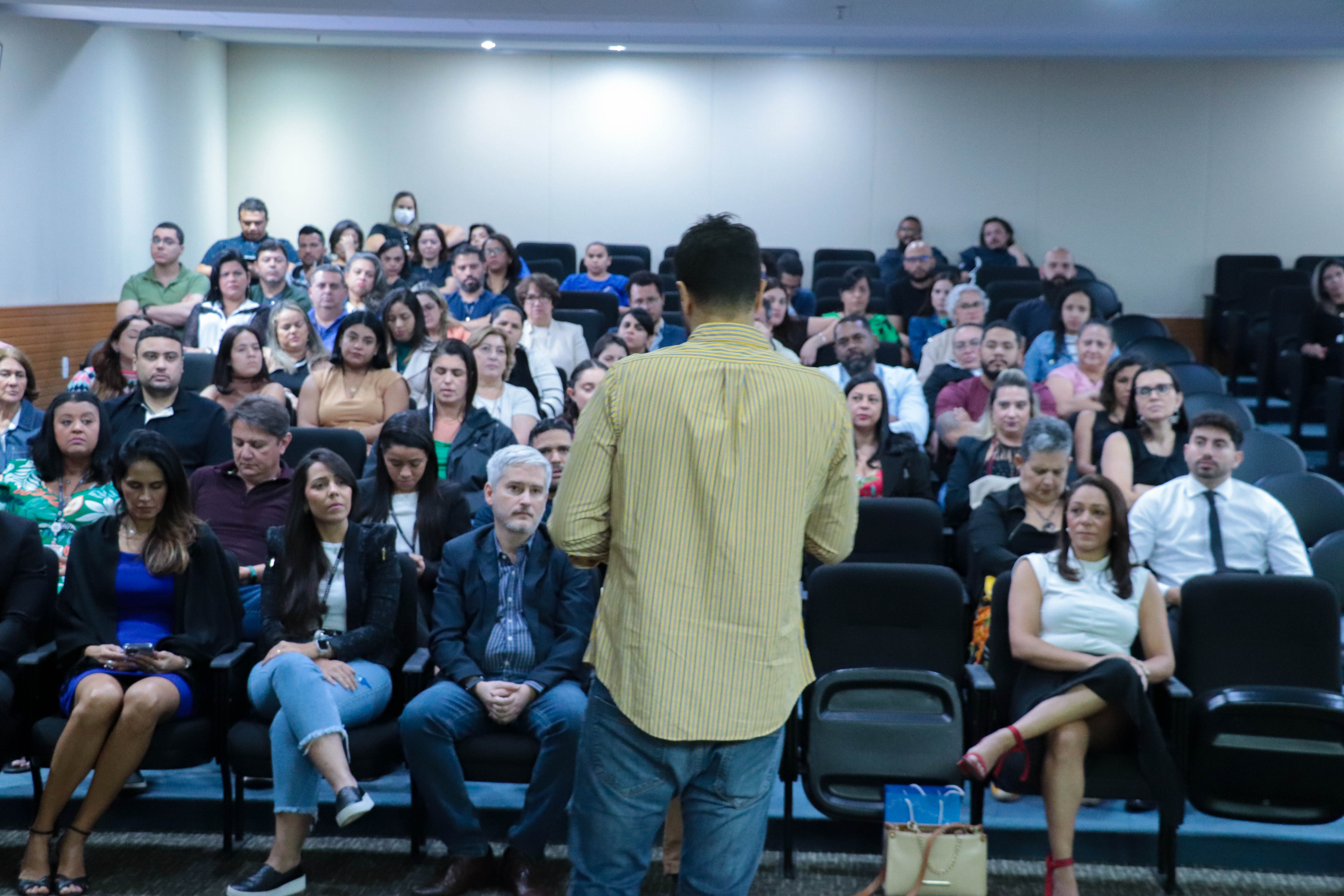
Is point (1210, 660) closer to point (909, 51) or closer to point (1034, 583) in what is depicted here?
point (1034, 583)

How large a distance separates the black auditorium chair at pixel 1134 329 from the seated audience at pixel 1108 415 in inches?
120

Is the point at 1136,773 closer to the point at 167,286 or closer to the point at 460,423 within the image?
the point at 460,423

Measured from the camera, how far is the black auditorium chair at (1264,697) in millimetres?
3027

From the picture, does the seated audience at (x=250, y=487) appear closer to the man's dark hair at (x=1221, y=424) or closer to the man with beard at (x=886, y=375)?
the man with beard at (x=886, y=375)

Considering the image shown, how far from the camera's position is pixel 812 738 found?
10.1 feet

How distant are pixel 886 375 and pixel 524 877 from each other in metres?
3.04

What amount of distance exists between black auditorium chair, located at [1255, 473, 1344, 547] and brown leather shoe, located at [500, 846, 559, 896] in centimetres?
288

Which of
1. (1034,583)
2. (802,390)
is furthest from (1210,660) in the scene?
(802,390)

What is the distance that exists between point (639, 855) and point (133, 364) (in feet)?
13.3

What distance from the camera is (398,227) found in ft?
32.0

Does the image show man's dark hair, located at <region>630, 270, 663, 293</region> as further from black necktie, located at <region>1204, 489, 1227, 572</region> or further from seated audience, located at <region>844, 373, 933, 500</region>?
black necktie, located at <region>1204, 489, 1227, 572</region>

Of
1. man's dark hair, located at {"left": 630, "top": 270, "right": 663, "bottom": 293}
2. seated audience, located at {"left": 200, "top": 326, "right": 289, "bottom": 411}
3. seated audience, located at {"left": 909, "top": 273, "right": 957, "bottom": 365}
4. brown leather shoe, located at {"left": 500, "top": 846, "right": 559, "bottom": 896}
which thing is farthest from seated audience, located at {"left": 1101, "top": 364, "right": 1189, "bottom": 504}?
seated audience, located at {"left": 909, "top": 273, "right": 957, "bottom": 365}

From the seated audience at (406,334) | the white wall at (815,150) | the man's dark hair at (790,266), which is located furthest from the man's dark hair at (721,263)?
the white wall at (815,150)

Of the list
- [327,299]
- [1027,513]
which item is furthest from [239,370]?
[1027,513]
